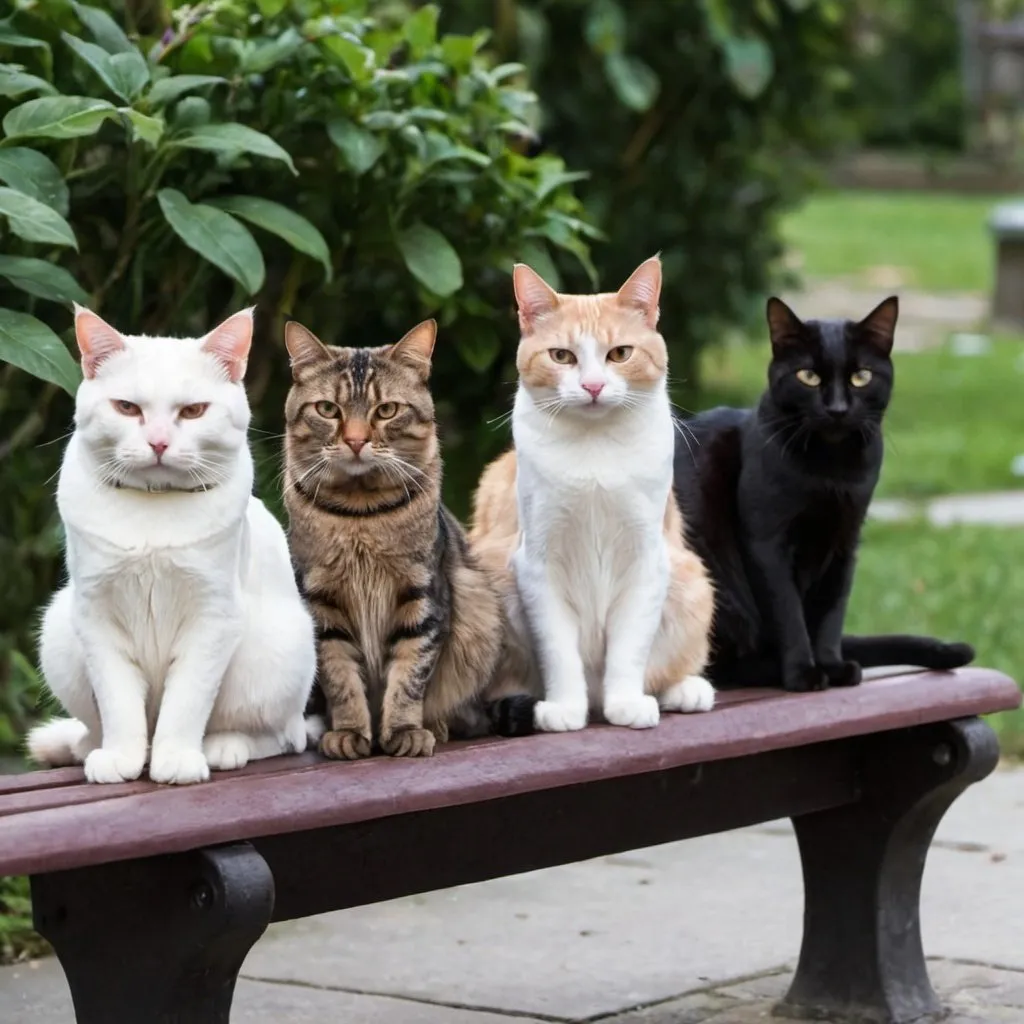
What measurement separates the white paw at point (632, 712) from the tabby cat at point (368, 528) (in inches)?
13.0

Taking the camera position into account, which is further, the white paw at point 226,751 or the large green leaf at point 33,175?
the large green leaf at point 33,175

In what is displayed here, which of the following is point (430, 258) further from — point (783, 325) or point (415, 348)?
point (415, 348)

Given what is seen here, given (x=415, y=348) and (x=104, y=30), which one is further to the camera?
(x=104, y=30)

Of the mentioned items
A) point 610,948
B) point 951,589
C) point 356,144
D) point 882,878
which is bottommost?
point 610,948

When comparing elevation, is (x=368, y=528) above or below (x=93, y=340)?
below

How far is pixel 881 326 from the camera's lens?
3.40 meters

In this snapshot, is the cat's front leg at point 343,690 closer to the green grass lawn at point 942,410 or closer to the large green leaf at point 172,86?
the large green leaf at point 172,86

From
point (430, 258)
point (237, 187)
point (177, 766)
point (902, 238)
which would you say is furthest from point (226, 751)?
point (902, 238)

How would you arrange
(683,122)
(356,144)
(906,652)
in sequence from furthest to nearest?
1. (683,122)
2. (356,144)
3. (906,652)

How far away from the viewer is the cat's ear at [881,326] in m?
3.38

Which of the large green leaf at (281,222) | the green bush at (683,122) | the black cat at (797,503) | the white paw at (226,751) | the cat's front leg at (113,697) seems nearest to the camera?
the cat's front leg at (113,697)

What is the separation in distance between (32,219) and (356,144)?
986mm

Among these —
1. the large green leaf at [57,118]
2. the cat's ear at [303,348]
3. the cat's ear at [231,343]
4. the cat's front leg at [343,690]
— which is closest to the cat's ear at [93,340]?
the cat's ear at [231,343]

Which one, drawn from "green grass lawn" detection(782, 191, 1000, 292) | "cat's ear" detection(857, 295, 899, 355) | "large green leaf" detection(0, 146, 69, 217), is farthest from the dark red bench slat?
"green grass lawn" detection(782, 191, 1000, 292)
